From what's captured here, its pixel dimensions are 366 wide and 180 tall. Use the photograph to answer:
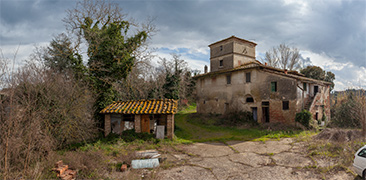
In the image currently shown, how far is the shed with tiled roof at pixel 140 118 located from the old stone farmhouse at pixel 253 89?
10.9 meters

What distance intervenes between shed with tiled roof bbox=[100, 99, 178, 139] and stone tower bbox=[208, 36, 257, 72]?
1437 centimetres

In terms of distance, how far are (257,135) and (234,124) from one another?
458 centimetres

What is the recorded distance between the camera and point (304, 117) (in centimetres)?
1725

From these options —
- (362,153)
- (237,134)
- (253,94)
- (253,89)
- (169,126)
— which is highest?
(253,89)

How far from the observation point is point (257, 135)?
625 inches

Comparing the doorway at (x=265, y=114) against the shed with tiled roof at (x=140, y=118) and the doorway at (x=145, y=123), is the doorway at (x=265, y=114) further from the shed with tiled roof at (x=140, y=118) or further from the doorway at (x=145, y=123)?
the doorway at (x=145, y=123)

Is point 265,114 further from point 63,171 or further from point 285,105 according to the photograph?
point 63,171

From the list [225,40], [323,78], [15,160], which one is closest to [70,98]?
[15,160]

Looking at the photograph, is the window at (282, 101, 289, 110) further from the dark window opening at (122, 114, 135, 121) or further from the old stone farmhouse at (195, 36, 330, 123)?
the dark window opening at (122, 114, 135, 121)

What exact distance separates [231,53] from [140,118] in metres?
16.5

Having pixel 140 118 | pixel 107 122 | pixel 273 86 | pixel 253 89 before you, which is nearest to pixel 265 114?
pixel 253 89

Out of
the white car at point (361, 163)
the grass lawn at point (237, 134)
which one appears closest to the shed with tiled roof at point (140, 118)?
the grass lawn at point (237, 134)

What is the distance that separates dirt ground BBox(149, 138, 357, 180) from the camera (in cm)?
793

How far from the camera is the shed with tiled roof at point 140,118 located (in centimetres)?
1298
